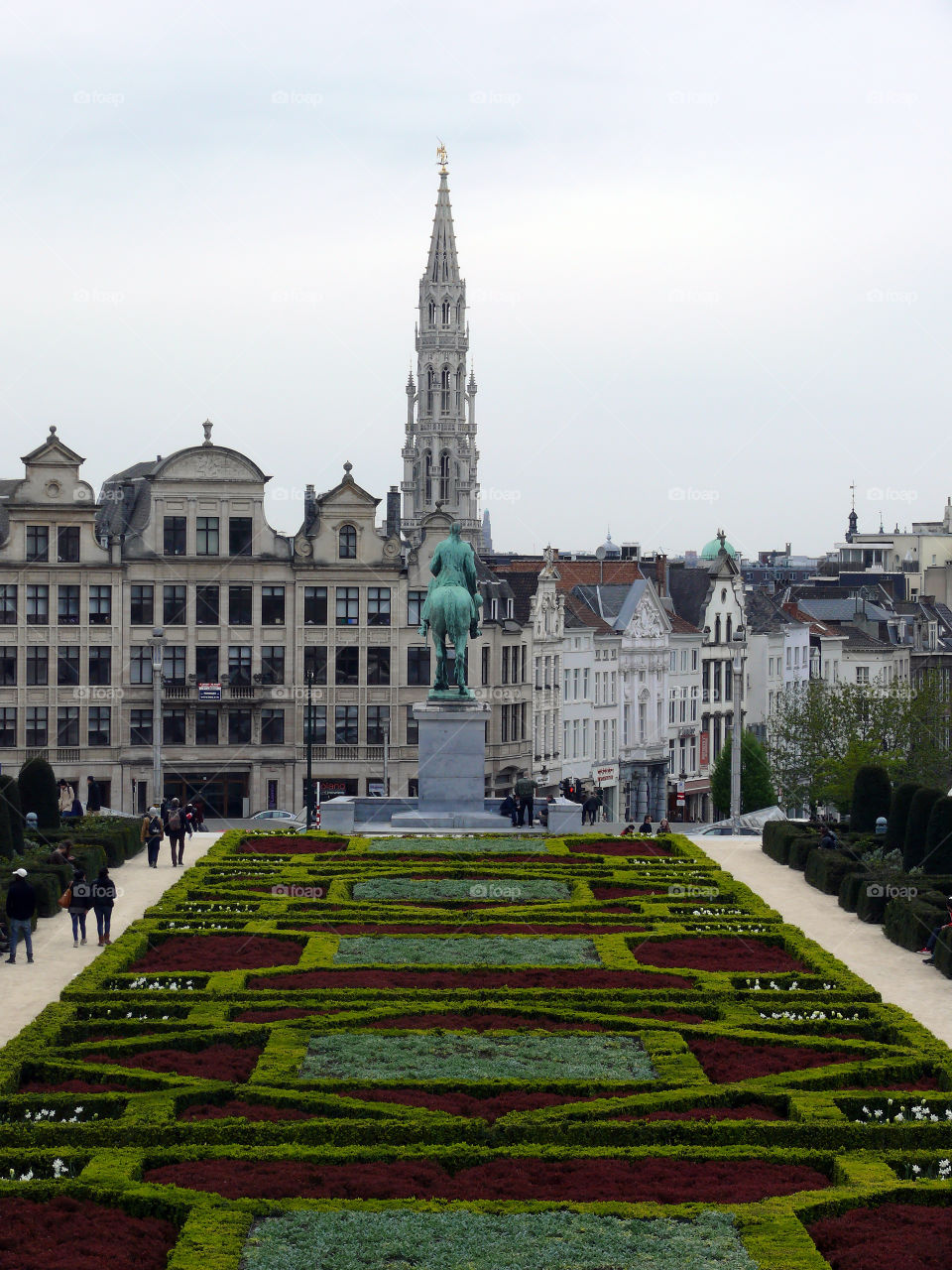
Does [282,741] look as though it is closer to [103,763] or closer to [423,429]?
[103,763]

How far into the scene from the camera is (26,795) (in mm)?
48406

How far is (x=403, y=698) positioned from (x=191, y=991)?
5766 centimetres

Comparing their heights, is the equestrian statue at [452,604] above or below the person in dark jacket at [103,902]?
above

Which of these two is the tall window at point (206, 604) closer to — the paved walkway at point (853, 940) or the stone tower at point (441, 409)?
the paved walkway at point (853, 940)

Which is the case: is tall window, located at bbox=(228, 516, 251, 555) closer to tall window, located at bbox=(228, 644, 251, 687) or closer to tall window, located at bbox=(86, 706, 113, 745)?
tall window, located at bbox=(228, 644, 251, 687)

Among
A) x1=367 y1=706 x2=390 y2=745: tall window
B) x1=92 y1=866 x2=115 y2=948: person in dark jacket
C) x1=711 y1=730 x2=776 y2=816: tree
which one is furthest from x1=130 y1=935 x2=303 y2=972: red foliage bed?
x1=711 y1=730 x2=776 y2=816: tree

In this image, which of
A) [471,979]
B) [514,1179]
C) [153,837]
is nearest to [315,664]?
[153,837]

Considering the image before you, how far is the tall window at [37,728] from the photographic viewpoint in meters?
81.9

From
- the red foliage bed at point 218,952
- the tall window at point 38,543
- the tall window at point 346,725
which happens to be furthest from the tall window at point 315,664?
the red foliage bed at point 218,952

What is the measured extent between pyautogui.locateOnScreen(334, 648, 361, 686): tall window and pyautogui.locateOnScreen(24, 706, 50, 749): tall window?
38.9 ft

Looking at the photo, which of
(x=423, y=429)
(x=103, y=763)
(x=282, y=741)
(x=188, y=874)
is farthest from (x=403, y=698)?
(x=423, y=429)

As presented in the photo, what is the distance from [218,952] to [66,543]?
51883 mm

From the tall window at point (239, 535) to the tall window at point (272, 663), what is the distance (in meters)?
4.04

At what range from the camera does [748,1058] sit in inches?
989
